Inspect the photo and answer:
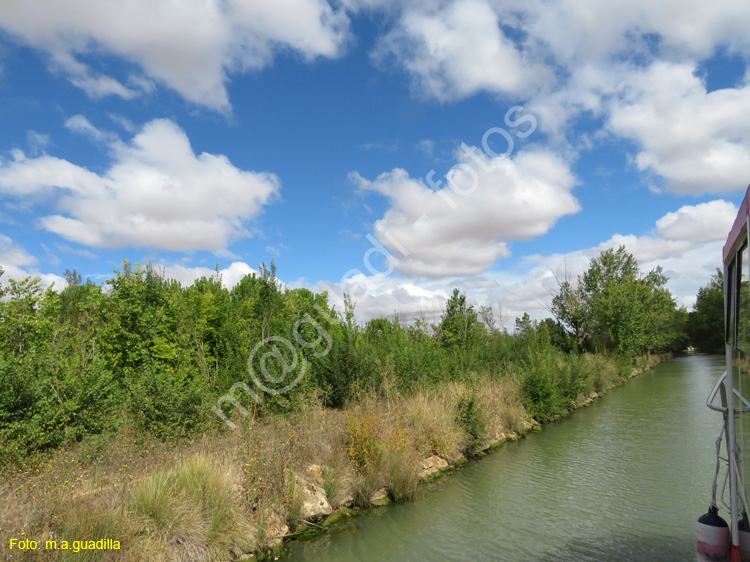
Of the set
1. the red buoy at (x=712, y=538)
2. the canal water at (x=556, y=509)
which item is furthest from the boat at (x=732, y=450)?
the canal water at (x=556, y=509)

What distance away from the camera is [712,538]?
3.85 meters

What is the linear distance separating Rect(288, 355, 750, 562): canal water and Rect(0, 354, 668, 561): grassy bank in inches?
20.9

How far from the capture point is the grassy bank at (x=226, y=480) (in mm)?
4902

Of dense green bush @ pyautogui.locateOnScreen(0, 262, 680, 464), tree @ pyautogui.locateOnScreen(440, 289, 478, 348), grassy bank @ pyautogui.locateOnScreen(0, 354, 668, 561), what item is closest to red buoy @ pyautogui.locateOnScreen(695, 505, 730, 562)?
grassy bank @ pyautogui.locateOnScreen(0, 354, 668, 561)

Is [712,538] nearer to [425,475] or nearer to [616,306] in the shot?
[425,475]

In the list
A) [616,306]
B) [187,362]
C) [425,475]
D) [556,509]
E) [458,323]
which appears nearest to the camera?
[556,509]

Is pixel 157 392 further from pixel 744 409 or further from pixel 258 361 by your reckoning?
pixel 744 409

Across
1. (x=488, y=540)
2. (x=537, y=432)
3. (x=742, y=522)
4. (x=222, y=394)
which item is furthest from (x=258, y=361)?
(x=742, y=522)

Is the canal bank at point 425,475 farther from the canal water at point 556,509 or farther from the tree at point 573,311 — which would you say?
the tree at point 573,311

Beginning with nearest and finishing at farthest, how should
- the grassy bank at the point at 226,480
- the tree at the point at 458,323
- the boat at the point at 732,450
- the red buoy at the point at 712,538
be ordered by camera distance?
1. the boat at the point at 732,450
2. the red buoy at the point at 712,538
3. the grassy bank at the point at 226,480
4. the tree at the point at 458,323

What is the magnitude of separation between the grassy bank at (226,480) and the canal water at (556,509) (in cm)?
53

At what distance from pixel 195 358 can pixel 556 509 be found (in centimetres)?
845

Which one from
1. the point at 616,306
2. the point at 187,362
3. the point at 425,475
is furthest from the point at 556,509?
the point at 616,306

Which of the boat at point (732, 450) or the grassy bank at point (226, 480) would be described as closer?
the boat at point (732, 450)
